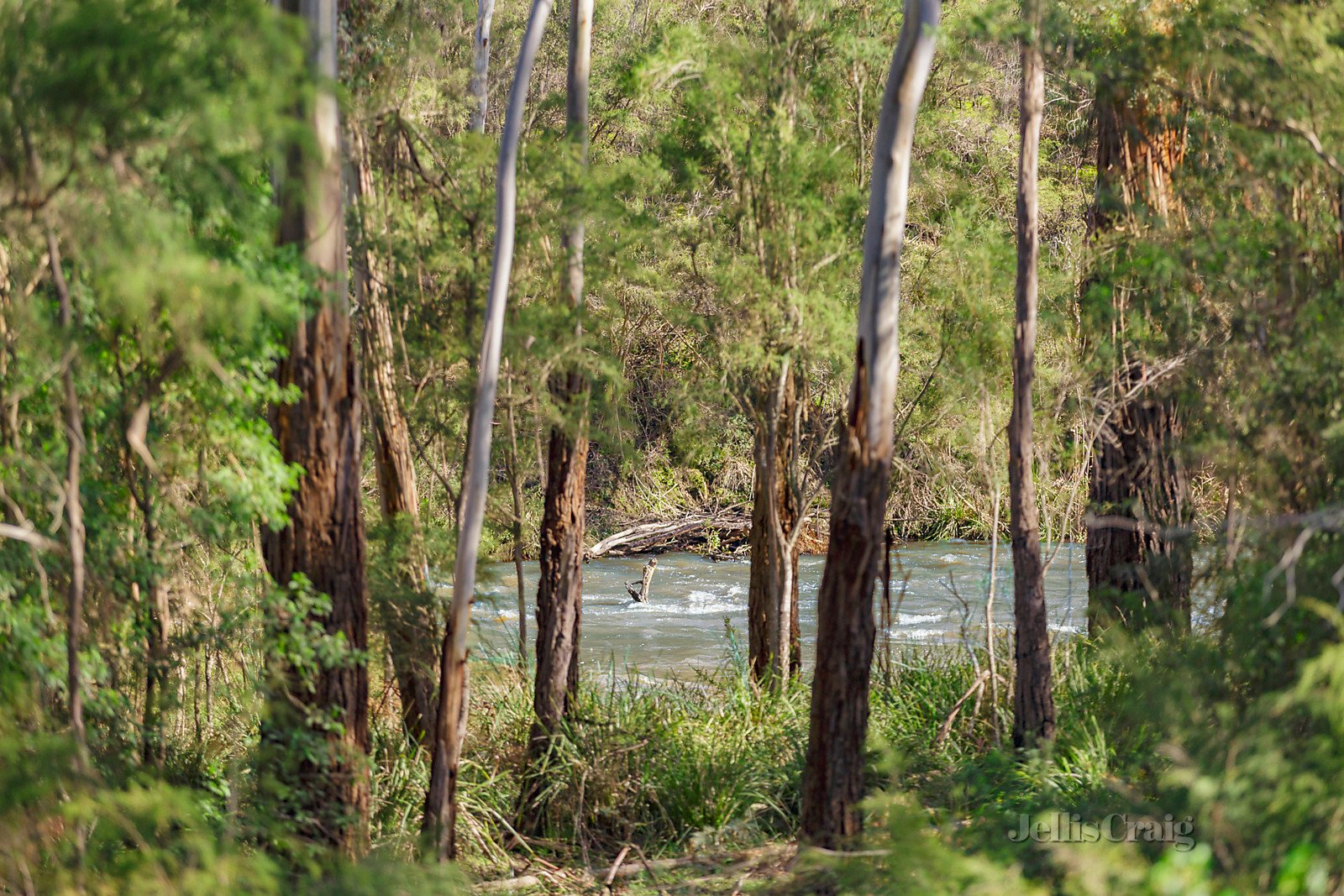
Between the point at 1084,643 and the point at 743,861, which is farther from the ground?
the point at 1084,643

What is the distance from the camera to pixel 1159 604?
20.6ft

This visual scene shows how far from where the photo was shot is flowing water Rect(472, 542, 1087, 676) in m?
14.5

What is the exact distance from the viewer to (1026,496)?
342 inches

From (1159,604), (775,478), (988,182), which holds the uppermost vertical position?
(988,182)

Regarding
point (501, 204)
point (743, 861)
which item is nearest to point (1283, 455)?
point (743, 861)

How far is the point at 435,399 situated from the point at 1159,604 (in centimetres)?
541

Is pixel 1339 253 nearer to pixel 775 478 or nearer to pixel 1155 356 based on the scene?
pixel 1155 356

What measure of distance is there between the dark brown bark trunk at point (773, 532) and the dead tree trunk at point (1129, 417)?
8.62 ft

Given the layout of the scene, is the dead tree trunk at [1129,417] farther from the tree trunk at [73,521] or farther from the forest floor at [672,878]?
the tree trunk at [73,521]

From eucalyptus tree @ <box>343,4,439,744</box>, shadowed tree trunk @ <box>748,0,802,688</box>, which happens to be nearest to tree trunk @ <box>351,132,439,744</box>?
eucalyptus tree @ <box>343,4,439,744</box>

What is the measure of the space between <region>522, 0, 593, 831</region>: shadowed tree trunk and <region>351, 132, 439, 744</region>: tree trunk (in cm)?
81

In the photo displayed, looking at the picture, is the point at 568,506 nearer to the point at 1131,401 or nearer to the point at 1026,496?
the point at 1026,496

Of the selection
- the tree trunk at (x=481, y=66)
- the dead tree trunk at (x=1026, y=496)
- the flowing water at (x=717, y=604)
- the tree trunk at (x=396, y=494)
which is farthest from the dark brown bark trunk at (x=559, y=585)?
the tree trunk at (x=481, y=66)

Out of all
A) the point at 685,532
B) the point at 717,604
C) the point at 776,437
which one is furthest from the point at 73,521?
the point at 685,532
